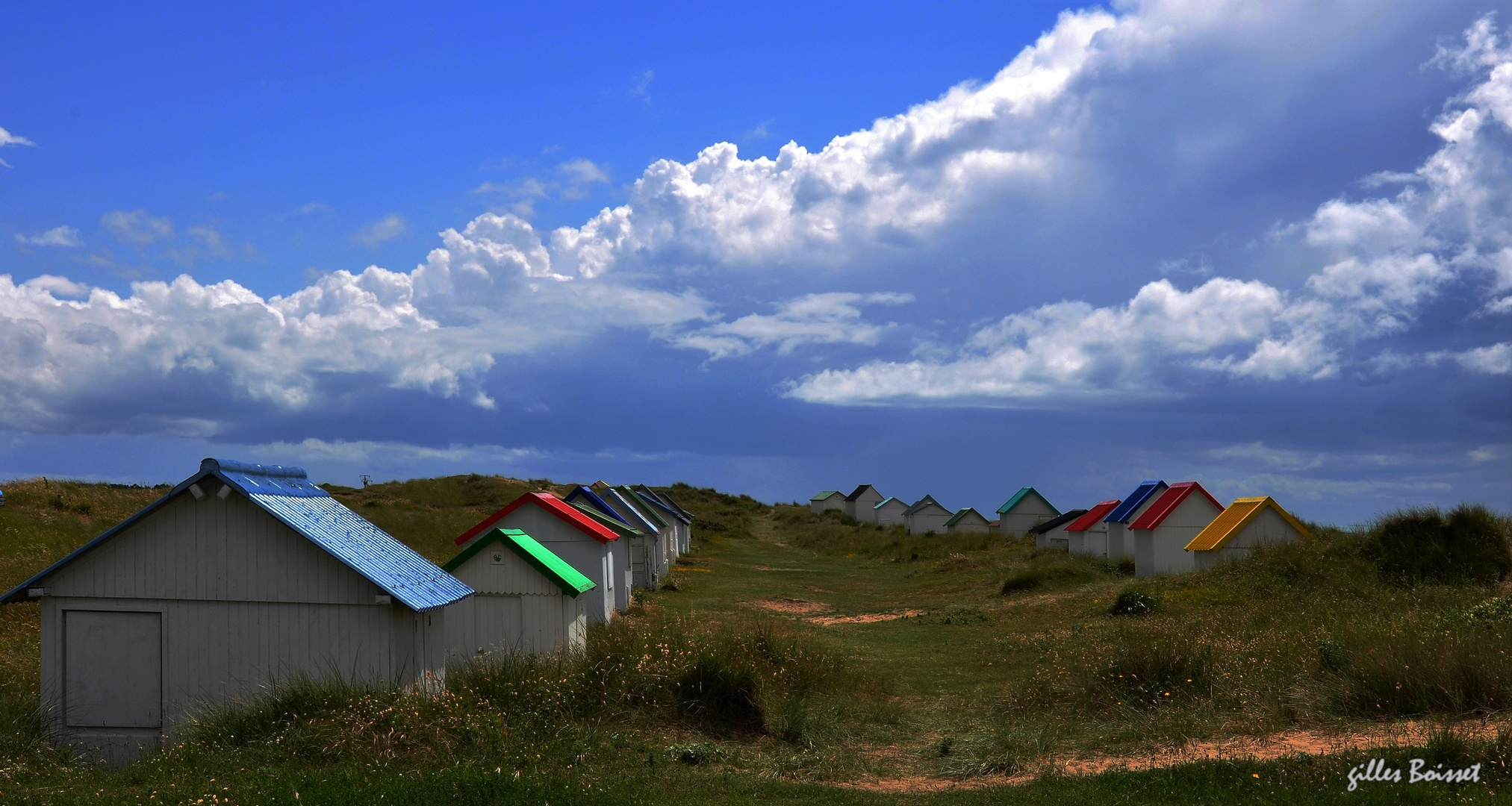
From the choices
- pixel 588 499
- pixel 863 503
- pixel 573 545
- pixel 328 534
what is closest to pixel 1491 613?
pixel 328 534

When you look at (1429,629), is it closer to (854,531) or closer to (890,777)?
(890,777)

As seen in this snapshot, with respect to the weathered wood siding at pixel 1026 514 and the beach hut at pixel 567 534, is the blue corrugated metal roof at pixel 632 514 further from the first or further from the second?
the weathered wood siding at pixel 1026 514

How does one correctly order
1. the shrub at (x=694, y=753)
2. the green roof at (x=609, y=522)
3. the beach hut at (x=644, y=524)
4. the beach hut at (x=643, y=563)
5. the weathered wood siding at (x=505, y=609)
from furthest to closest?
the beach hut at (x=644, y=524)
the beach hut at (x=643, y=563)
the green roof at (x=609, y=522)
the weathered wood siding at (x=505, y=609)
the shrub at (x=694, y=753)

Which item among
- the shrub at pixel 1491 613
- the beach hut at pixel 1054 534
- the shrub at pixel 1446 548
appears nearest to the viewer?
the shrub at pixel 1491 613

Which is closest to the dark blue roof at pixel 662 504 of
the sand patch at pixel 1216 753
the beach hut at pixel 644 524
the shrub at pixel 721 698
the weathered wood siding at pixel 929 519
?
the beach hut at pixel 644 524

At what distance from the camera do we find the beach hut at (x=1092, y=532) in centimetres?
4322

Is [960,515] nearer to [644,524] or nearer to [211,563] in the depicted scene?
[644,524]

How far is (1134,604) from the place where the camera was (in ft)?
80.6

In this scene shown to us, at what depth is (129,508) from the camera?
4103 centimetres

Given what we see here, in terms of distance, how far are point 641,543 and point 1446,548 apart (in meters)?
24.6

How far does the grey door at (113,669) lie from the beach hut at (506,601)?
182 inches

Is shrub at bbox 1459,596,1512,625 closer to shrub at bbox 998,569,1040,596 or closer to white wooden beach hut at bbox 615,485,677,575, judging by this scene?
shrub at bbox 998,569,1040,596
